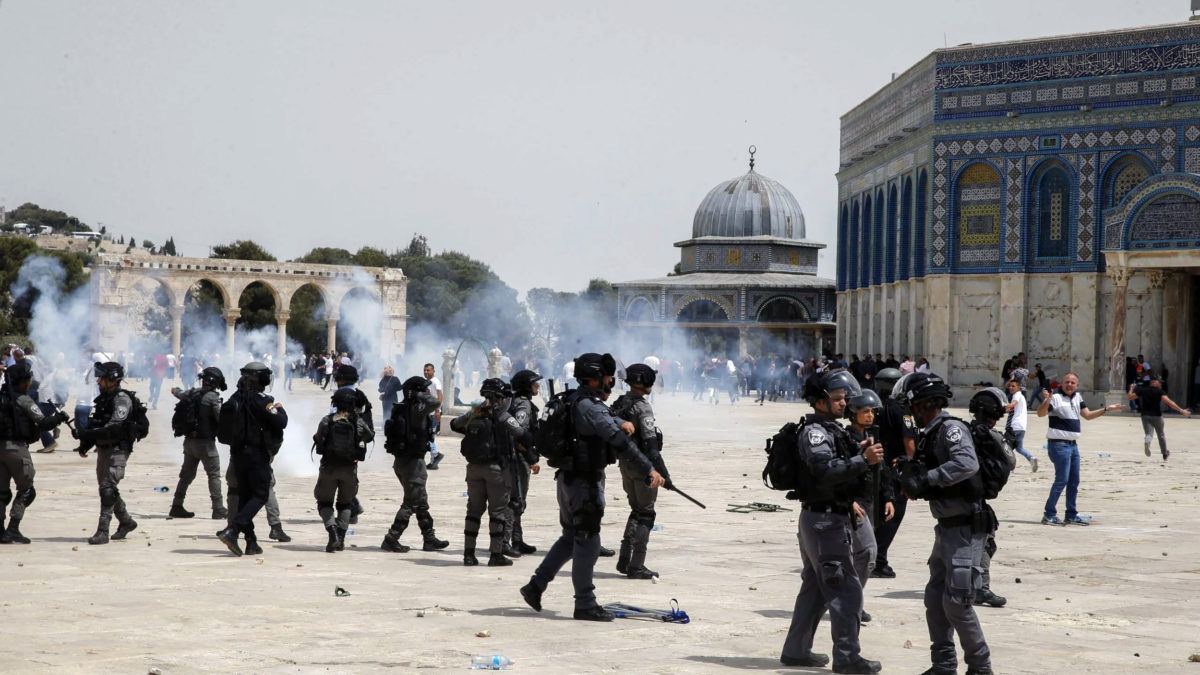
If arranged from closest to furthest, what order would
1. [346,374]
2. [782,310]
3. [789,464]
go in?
[789,464] < [346,374] < [782,310]

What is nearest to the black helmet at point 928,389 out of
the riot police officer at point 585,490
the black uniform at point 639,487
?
the riot police officer at point 585,490

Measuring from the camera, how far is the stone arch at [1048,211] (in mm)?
42156

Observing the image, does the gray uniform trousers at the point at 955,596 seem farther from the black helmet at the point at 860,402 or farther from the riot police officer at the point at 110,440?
the riot police officer at the point at 110,440

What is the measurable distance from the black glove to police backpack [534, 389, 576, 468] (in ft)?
8.44

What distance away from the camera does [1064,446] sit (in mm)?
15477

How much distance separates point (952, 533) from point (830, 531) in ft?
2.12

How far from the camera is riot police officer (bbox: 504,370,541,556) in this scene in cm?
1287

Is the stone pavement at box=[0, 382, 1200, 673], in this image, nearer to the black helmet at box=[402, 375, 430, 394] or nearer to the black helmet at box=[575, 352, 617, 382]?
the black helmet at box=[402, 375, 430, 394]

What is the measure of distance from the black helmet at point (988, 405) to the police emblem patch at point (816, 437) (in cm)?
95

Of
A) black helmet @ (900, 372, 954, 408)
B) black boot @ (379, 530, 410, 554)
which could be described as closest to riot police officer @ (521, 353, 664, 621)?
black helmet @ (900, 372, 954, 408)

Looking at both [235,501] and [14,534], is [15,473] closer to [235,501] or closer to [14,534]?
[14,534]

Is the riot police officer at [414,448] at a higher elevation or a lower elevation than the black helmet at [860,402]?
lower

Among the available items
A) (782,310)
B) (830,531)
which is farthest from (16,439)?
(782,310)

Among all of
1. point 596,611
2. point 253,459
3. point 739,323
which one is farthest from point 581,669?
point 739,323
